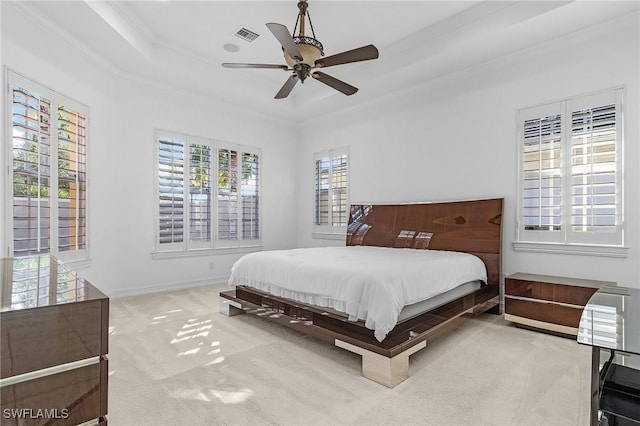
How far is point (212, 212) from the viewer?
5645 millimetres

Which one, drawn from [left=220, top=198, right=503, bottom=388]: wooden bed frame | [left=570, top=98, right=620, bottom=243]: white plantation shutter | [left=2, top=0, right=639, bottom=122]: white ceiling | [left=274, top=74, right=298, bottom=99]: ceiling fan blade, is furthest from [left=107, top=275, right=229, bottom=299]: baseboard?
[left=570, top=98, right=620, bottom=243]: white plantation shutter

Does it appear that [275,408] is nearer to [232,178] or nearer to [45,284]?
[45,284]

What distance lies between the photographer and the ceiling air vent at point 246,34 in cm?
402

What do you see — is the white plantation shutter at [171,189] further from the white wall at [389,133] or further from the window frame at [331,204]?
the window frame at [331,204]

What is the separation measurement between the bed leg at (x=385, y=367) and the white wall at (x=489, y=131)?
245cm

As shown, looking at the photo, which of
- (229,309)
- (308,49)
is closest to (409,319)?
(229,309)

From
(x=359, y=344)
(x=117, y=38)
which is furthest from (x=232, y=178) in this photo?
(x=359, y=344)

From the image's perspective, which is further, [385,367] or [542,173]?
[542,173]

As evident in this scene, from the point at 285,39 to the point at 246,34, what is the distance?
1.75 meters

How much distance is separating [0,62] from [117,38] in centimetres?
114

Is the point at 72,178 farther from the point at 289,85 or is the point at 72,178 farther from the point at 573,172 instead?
the point at 573,172

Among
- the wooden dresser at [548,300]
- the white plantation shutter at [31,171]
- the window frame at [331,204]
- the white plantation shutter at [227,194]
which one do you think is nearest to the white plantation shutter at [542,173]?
the wooden dresser at [548,300]

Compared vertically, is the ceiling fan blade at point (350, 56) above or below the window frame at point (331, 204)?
above

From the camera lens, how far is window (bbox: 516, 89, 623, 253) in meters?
3.42
